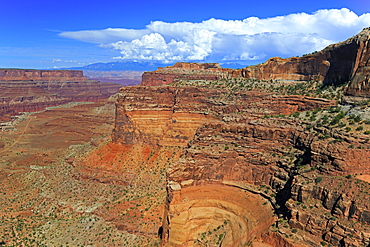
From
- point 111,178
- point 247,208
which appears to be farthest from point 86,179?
point 247,208

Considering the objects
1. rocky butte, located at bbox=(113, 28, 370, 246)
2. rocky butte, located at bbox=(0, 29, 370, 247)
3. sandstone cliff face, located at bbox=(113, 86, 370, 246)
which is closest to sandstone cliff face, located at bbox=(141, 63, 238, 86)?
rocky butte, located at bbox=(0, 29, 370, 247)

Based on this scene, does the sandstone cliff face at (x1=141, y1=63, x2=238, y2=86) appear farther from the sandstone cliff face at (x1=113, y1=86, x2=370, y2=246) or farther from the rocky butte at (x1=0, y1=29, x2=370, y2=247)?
the sandstone cliff face at (x1=113, y1=86, x2=370, y2=246)

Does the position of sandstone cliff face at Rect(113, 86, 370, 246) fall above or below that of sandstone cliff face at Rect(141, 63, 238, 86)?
below

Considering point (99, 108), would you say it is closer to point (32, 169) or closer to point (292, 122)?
point (32, 169)

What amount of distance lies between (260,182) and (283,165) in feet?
12.4

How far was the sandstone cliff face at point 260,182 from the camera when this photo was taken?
23.9 meters

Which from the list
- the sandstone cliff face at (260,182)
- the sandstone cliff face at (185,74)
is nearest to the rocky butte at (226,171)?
the sandstone cliff face at (260,182)

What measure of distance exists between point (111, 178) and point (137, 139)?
34.7ft

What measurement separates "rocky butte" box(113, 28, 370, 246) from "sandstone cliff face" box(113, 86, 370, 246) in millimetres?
97

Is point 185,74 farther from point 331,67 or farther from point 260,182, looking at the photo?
point 260,182

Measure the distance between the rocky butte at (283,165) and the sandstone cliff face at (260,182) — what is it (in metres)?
0.10

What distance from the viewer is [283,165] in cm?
3144

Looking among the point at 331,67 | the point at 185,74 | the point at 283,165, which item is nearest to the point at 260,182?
the point at 283,165

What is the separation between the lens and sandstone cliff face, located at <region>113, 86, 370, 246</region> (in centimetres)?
2394
